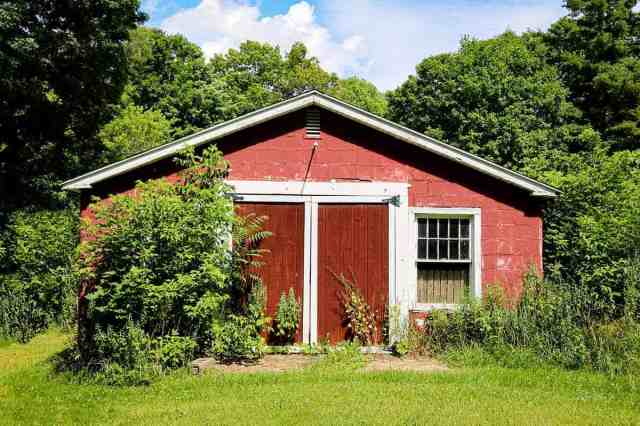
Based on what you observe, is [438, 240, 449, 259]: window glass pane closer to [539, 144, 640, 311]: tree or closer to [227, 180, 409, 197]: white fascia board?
[227, 180, 409, 197]: white fascia board

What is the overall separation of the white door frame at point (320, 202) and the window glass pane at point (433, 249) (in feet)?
1.64

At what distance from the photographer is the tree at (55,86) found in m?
18.4

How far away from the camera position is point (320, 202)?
10.6 m

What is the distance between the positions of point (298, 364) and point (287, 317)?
3.45ft

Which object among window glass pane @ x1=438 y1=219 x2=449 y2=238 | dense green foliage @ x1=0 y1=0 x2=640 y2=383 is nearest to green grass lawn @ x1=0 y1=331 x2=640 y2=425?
dense green foliage @ x1=0 y1=0 x2=640 y2=383

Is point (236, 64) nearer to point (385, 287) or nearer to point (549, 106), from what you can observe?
point (549, 106)

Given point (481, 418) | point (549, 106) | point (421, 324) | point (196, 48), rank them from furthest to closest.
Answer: point (196, 48) < point (549, 106) < point (421, 324) < point (481, 418)

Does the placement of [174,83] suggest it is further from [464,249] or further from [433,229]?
[464,249]

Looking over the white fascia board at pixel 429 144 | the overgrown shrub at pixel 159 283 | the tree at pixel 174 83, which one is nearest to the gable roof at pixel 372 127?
the white fascia board at pixel 429 144

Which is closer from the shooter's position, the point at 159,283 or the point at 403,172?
the point at 159,283

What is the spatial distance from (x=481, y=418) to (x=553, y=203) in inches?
283

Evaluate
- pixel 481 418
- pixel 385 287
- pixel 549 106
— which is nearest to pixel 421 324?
pixel 385 287

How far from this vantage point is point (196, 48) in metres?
37.7

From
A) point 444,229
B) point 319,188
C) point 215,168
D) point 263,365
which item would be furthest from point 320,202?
point 263,365
